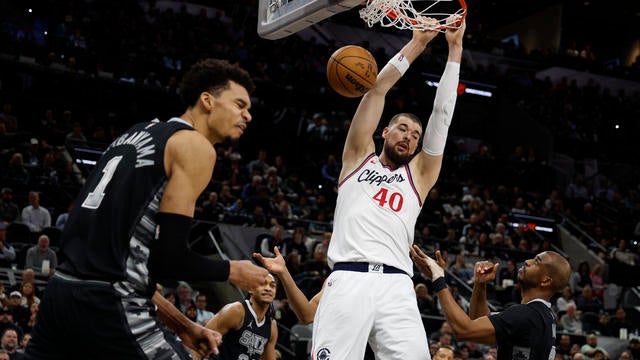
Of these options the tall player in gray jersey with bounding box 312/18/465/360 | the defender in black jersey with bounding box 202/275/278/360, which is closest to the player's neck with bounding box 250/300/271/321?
the defender in black jersey with bounding box 202/275/278/360

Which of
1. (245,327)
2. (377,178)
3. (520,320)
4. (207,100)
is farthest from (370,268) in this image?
(245,327)

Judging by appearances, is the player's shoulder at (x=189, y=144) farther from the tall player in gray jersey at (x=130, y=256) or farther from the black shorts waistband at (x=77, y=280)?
the black shorts waistband at (x=77, y=280)

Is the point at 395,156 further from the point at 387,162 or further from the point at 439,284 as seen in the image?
the point at 439,284

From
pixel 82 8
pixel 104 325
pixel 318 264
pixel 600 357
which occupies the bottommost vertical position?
pixel 600 357

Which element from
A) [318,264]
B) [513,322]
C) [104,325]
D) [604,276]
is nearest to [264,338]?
[513,322]

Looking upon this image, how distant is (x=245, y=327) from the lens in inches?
277

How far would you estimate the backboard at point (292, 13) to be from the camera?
582 centimetres

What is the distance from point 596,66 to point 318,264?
19131 mm

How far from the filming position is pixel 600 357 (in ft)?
45.5

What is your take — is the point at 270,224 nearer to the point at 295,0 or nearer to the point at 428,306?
the point at 428,306

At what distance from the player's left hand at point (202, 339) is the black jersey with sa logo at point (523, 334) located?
220 centimetres

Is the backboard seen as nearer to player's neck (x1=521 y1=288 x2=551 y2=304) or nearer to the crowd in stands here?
player's neck (x1=521 y1=288 x2=551 y2=304)

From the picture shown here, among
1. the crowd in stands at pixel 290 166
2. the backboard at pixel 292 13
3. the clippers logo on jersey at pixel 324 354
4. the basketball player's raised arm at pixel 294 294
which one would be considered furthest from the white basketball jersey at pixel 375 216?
the crowd in stands at pixel 290 166

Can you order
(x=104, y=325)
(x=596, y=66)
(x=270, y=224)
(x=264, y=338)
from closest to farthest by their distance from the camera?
(x=104, y=325), (x=264, y=338), (x=270, y=224), (x=596, y=66)
